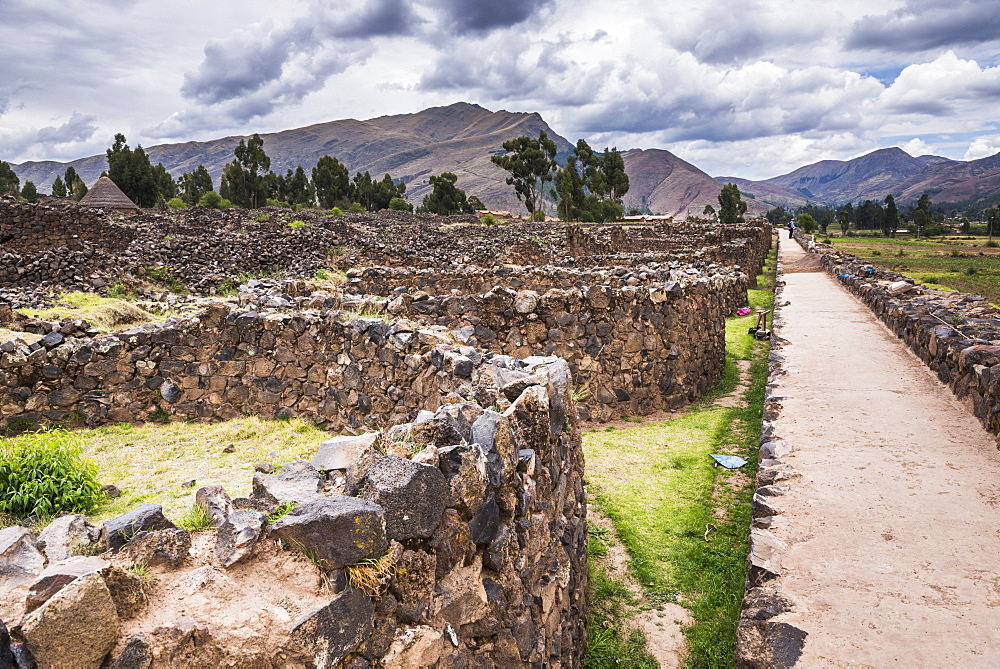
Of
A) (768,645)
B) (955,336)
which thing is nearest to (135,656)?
(768,645)

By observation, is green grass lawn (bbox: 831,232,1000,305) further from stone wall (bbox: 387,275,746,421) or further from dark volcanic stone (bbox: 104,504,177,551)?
dark volcanic stone (bbox: 104,504,177,551)

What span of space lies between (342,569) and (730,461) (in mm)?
6124

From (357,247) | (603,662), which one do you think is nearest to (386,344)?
(603,662)

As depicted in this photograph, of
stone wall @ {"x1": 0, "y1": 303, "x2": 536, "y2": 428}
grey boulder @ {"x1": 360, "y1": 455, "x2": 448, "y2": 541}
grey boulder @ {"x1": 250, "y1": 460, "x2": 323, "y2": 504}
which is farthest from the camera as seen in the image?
stone wall @ {"x1": 0, "y1": 303, "x2": 536, "y2": 428}

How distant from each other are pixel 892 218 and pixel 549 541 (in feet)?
355

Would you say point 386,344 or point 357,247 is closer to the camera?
point 386,344

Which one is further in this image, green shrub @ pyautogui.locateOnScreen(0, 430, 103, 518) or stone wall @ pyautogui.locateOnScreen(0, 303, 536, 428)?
stone wall @ pyautogui.locateOnScreen(0, 303, 536, 428)

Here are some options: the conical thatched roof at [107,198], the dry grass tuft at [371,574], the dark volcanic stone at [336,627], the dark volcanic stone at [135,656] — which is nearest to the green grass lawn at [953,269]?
the dry grass tuft at [371,574]

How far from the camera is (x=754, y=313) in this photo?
19.0m

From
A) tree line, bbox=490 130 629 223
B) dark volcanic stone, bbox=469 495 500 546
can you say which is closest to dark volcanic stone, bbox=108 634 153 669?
dark volcanic stone, bbox=469 495 500 546

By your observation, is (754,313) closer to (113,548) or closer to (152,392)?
(152,392)

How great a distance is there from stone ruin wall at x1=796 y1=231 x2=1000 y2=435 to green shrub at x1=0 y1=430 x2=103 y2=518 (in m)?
8.48

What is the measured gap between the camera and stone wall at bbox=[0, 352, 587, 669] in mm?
2072

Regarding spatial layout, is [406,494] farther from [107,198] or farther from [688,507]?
[107,198]
